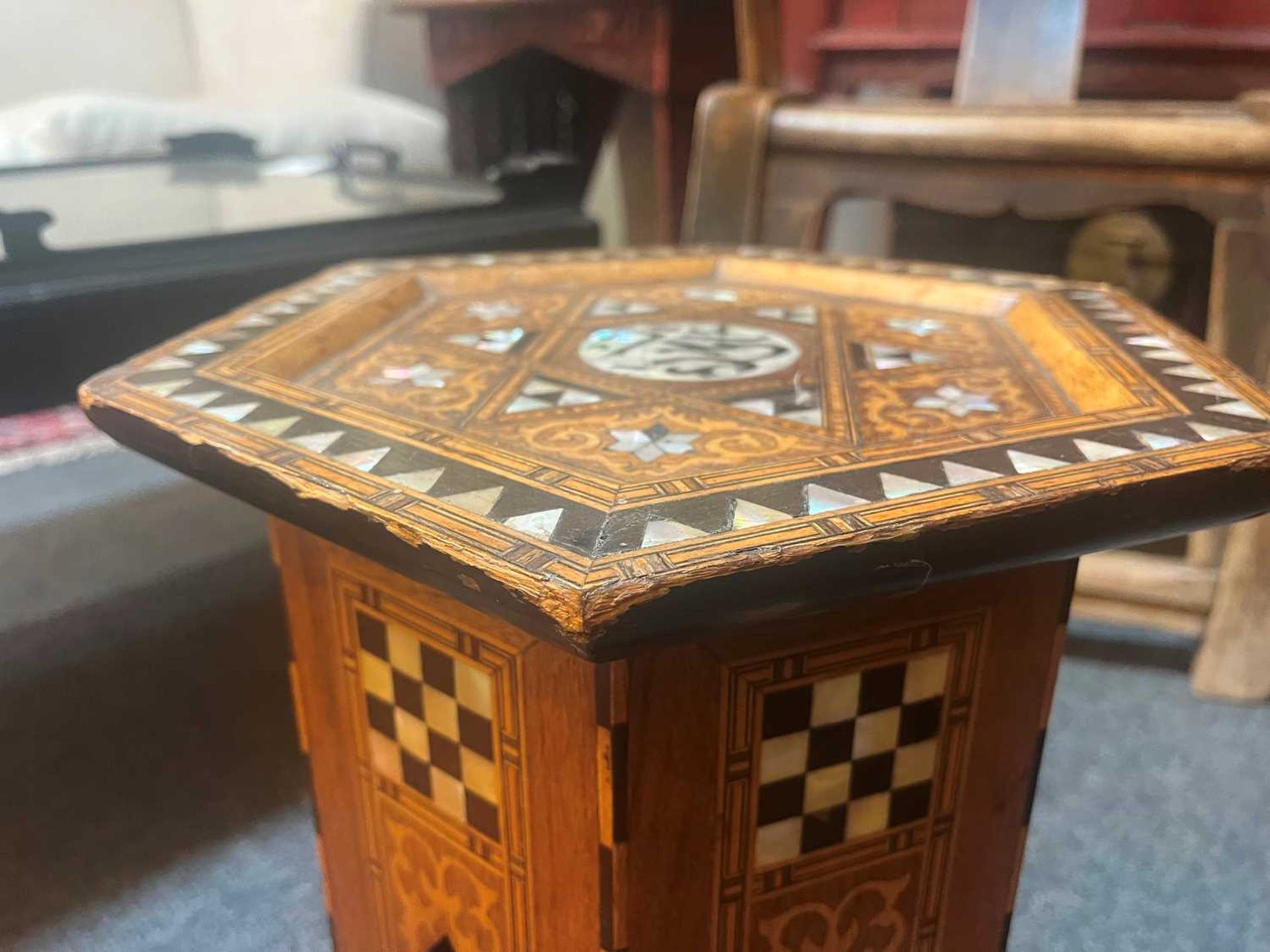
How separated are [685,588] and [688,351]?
1.51 ft

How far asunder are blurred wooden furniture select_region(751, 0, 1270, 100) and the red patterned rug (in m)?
1.77

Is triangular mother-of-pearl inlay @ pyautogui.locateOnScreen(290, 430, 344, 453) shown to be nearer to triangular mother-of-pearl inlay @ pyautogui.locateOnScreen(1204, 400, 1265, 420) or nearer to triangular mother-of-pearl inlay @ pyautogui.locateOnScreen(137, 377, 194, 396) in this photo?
triangular mother-of-pearl inlay @ pyautogui.locateOnScreen(137, 377, 194, 396)

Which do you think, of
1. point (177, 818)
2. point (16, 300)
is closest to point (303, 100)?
point (16, 300)

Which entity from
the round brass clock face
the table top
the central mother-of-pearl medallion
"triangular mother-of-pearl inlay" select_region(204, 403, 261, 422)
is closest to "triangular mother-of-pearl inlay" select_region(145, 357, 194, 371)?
the table top

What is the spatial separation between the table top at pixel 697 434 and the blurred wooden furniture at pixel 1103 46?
3.14 feet

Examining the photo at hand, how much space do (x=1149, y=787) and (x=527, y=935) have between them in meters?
0.89

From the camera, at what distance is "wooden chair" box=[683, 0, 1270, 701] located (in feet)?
4.02

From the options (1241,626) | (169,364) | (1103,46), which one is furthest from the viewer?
(1103,46)

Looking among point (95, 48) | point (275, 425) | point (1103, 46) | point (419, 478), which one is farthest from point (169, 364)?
point (1103, 46)

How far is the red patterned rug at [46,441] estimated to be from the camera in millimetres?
2236

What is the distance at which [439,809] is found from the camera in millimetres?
740

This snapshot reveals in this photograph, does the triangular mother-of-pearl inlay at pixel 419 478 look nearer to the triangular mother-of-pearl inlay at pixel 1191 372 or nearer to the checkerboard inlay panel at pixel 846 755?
the checkerboard inlay panel at pixel 846 755

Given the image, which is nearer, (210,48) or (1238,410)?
(1238,410)

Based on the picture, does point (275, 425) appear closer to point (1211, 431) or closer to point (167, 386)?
point (167, 386)
